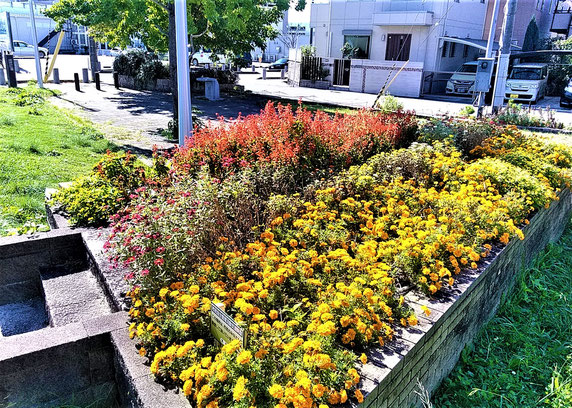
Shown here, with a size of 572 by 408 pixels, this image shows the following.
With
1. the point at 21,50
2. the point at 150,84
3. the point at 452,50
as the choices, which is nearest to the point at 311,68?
the point at 452,50

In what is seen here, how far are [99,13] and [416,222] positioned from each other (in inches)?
408

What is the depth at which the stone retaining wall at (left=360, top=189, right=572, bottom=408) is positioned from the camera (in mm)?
2799

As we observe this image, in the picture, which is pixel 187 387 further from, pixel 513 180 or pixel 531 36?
pixel 531 36

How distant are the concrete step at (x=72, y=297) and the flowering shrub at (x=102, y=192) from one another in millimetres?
666

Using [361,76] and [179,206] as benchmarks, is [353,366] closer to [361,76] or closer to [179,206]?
[179,206]

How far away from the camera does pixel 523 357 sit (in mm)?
4137

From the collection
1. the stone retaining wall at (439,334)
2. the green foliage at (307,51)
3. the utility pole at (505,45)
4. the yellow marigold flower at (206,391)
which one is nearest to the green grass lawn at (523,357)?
the stone retaining wall at (439,334)

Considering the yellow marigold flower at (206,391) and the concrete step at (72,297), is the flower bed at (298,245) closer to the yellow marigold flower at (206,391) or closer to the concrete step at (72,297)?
the yellow marigold flower at (206,391)

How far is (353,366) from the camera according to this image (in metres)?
2.72

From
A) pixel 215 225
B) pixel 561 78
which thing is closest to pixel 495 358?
pixel 215 225

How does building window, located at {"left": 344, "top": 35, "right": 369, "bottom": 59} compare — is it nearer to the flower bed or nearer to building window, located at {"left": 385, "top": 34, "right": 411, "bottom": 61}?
building window, located at {"left": 385, "top": 34, "right": 411, "bottom": 61}

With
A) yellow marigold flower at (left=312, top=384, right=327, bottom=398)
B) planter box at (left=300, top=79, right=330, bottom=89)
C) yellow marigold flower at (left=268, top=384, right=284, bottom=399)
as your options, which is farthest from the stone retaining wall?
planter box at (left=300, top=79, right=330, bottom=89)

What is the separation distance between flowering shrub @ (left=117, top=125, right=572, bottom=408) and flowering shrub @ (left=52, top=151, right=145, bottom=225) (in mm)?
861

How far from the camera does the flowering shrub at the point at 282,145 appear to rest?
5535 millimetres
